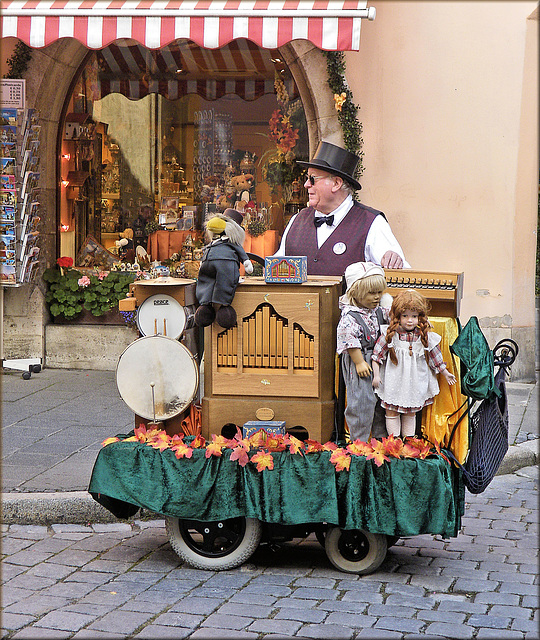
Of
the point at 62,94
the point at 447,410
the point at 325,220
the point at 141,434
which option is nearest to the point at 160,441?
the point at 141,434

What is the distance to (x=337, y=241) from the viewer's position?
15.3 feet

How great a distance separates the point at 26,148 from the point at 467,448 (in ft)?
19.4

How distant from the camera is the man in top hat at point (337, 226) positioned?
182 inches

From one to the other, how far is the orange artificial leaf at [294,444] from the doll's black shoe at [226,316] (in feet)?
1.92

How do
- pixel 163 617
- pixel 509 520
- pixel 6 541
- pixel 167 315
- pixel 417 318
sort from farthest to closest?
pixel 509 520, pixel 6 541, pixel 167 315, pixel 417 318, pixel 163 617

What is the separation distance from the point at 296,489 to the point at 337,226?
143 cm

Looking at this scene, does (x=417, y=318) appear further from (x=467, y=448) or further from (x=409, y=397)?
(x=467, y=448)

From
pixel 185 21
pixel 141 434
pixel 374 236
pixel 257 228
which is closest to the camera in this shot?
pixel 141 434

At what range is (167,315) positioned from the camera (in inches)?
171

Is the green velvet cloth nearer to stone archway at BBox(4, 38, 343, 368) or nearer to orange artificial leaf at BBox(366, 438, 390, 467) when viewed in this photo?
orange artificial leaf at BBox(366, 438, 390, 467)

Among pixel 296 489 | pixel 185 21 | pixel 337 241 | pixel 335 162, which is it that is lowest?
pixel 296 489

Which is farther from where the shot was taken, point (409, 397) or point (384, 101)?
point (384, 101)

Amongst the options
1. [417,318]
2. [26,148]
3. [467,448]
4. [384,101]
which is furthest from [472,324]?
[26,148]

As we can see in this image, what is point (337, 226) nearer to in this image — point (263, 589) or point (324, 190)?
point (324, 190)
